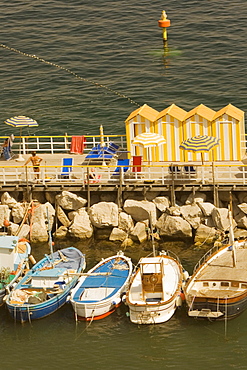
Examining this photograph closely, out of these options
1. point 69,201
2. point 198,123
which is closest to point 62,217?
point 69,201

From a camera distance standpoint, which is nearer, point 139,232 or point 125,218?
point 139,232

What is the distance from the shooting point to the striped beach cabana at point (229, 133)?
43.8m

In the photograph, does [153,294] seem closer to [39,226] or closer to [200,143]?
[200,143]

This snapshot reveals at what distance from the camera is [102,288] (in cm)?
3772

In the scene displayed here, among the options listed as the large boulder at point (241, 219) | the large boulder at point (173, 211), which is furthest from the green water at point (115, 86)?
the large boulder at point (241, 219)

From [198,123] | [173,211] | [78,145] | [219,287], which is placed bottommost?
[219,287]

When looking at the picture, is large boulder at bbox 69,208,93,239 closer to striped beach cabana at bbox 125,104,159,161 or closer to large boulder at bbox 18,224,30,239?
large boulder at bbox 18,224,30,239

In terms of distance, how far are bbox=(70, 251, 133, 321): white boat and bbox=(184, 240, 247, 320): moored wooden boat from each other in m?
3.22

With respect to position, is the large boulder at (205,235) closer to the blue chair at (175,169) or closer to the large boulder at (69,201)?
the blue chair at (175,169)

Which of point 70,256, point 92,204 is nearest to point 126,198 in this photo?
point 92,204

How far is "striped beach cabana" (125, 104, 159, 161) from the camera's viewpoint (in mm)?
44531

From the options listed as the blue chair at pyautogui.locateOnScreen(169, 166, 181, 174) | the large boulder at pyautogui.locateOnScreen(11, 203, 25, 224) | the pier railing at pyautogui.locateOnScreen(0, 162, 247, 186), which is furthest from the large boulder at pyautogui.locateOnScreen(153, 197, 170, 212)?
the large boulder at pyautogui.locateOnScreen(11, 203, 25, 224)

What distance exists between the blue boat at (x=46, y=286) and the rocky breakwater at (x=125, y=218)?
6.52 ft

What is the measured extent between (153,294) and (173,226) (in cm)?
648
